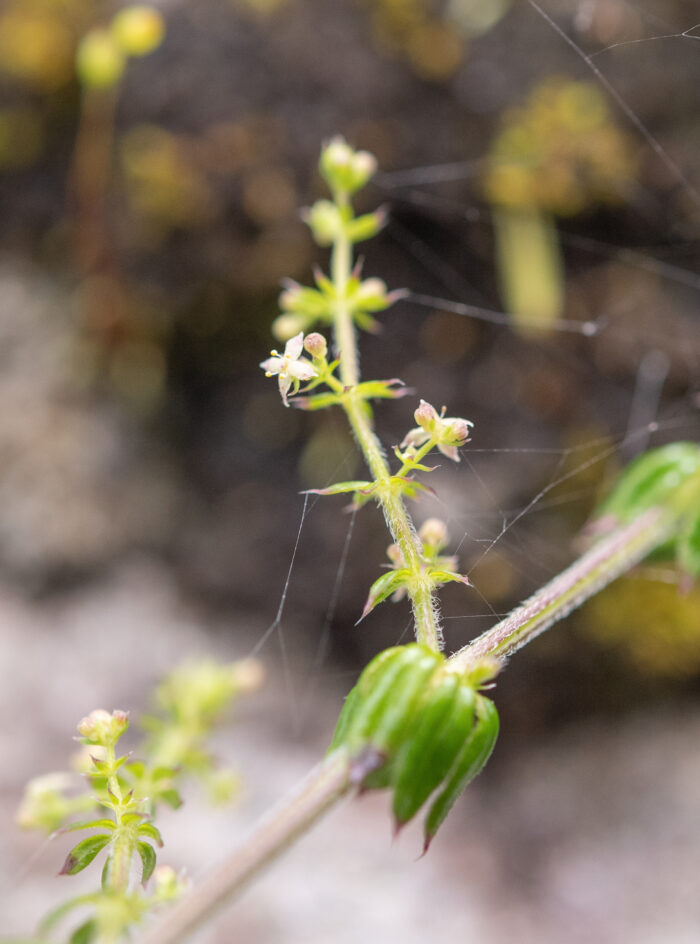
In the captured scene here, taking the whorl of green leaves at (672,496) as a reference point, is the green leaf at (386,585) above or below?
above

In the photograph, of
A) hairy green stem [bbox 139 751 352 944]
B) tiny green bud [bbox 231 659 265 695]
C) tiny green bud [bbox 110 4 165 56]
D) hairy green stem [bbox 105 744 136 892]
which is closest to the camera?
hairy green stem [bbox 139 751 352 944]

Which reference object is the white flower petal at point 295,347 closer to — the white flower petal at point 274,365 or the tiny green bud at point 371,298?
the white flower petal at point 274,365

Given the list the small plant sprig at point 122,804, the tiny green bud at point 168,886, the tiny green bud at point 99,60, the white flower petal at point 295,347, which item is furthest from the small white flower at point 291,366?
the tiny green bud at point 99,60

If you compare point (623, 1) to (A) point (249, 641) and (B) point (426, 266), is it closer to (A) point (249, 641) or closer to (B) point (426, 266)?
(B) point (426, 266)

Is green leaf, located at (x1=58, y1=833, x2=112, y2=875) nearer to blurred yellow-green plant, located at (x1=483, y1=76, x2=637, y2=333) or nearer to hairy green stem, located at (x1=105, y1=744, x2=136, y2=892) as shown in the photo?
hairy green stem, located at (x1=105, y1=744, x2=136, y2=892)

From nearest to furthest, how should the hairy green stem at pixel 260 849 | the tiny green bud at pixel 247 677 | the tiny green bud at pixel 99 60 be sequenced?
the hairy green stem at pixel 260 849, the tiny green bud at pixel 247 677, the tiny green bud at pixel 99 60

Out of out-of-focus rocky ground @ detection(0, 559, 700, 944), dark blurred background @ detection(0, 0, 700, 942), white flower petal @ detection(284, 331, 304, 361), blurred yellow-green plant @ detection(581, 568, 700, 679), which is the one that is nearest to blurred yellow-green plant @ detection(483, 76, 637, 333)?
dark blurred background @ detection(0, 0, 700, 942)

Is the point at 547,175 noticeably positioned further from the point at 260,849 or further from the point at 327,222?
the point at 260,849

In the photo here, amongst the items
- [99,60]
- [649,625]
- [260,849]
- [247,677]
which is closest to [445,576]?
[260,849]
